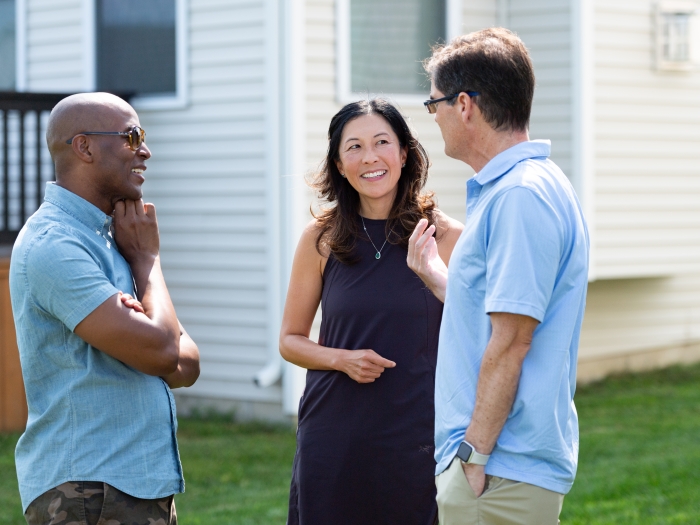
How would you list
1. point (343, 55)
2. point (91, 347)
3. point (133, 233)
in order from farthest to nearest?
point (343, 55), point (133, 233), point (91, 347)

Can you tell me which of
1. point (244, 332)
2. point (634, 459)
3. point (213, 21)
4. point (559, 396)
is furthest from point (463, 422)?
point (213, 21)

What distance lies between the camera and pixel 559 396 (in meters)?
2.56

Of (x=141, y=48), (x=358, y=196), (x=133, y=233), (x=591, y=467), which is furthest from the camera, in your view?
(x=141, y=48)

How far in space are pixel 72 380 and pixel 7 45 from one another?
8.32m

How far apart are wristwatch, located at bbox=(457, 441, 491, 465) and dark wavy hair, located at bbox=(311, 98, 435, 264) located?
1.23 m

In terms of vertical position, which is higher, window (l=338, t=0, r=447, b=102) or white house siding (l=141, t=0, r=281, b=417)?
window (l=338, t=0, r=447, b=102)

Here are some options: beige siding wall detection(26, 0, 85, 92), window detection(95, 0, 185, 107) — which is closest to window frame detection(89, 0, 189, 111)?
window detection(95, 0, 185, 107)

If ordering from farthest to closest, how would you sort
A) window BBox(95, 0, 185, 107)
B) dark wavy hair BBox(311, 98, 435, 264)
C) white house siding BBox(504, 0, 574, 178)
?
1. white house siding BBox(504, 0, 574, 178)
2. window BBox(95, 0, 185, 107)
3. dark wavy hair BBox(311, 98, 435, 264)

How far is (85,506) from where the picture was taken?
8.84ft

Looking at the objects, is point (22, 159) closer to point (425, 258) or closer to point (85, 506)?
point (425, 258)

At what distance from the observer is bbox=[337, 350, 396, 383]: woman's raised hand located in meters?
3.47

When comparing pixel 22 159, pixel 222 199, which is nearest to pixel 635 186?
pixel 222 199

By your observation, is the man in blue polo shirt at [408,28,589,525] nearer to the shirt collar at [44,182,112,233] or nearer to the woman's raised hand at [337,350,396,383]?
the woman's raised hand at [337,350,396,383]

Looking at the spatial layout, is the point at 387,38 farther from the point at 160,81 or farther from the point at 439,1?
the point at 160,81
